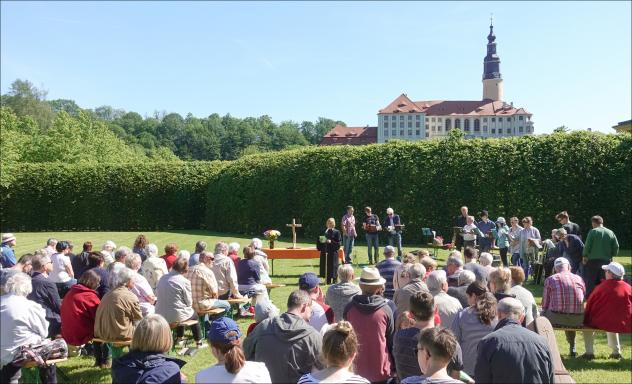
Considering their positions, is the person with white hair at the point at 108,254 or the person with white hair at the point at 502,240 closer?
the person with white hair at the point at 108,254

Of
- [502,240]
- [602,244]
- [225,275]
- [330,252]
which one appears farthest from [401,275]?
[502,240]

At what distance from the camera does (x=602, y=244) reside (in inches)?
462

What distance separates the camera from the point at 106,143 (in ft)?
208

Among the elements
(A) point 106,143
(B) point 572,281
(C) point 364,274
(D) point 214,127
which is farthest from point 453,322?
(D) point 214,127

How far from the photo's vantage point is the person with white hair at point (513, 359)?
461 centimetres

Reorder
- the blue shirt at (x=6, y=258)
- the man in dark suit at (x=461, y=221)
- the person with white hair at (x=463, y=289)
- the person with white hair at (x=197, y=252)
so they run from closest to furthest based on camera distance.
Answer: the person with white hair at (x=463, y=289)
the person with white hair at (x=197, y=252)
the blue shirt at (x=6, y=258)
the man in dark suit at (x=461, y=221)

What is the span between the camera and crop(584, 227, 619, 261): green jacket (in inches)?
461

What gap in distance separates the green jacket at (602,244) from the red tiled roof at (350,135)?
120 meters

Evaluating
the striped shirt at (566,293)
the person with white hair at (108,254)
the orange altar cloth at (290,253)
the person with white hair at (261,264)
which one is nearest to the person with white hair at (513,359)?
the striped shirt at (566,293)

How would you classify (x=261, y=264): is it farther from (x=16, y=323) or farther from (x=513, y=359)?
(x=513, y=359)

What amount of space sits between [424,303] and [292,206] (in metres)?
23.3

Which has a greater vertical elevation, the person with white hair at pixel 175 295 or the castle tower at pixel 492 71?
the castle tower at pixel 492 71

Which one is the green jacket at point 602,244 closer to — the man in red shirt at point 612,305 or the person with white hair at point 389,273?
the man in red shirt at point 612,305

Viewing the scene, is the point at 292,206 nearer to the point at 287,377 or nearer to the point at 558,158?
the point at 558,158
